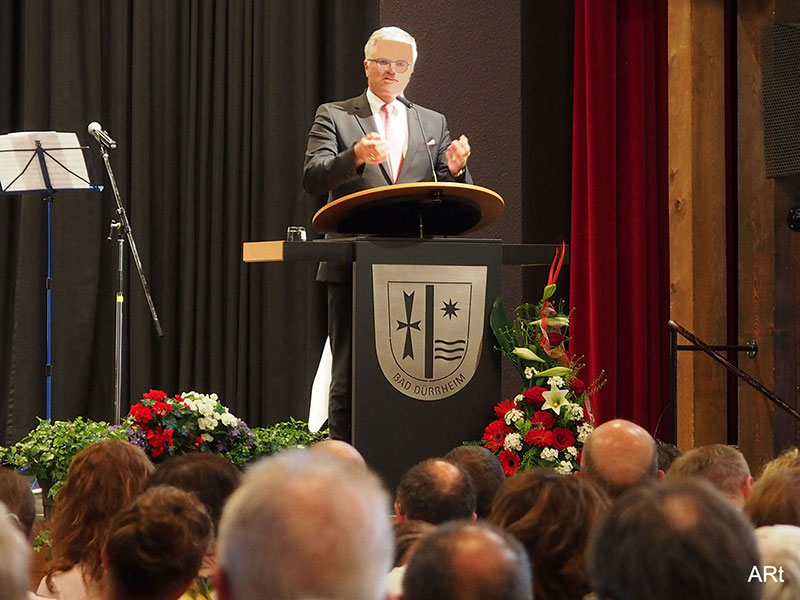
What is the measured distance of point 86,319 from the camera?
24.1 feet

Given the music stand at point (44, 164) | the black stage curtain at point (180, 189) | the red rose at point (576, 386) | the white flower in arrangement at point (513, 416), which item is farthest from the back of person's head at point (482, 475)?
the black stage curtain at point (180, 189)

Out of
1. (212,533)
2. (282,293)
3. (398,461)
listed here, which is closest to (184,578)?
(212,533)

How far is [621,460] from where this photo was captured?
9.14 feet

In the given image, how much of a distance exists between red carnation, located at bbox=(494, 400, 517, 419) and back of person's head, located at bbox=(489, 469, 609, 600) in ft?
6.09

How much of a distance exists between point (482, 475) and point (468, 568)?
4.73 feet

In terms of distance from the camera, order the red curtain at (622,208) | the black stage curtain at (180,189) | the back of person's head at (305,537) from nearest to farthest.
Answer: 1. the back of person's head at (305,537)
2. the red curtain at (622,208)
3. the black stage curtain at (180,189)

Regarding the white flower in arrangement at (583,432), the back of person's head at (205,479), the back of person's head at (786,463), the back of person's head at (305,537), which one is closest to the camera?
the back of person's head at (305,537)

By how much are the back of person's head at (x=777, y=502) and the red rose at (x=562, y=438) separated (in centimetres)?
177

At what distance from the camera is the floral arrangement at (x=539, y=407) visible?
3928 millimetres

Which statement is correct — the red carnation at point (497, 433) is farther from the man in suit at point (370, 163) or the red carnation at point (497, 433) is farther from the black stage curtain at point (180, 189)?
the black stage curtain at point (180, 189)

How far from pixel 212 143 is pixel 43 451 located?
3.48 metres

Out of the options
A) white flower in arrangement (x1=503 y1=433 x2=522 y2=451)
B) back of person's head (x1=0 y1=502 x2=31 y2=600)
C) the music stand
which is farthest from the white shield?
the music stand

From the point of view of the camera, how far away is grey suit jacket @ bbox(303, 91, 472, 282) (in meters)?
4.27

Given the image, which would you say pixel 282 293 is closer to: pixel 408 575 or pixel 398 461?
pixel 398 461
